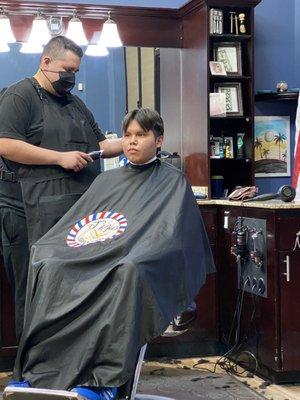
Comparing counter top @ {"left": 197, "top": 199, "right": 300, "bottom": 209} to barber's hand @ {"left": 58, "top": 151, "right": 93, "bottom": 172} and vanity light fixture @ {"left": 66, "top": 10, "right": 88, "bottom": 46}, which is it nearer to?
barber's hand @ {"left": 58, "top": 151, "right": 93, "bottom": 172}

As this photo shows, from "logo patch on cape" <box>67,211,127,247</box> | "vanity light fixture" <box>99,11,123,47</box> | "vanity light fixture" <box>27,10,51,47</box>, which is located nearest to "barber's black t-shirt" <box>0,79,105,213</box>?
"logo patch on cape" <box>67,211,127,247</box>

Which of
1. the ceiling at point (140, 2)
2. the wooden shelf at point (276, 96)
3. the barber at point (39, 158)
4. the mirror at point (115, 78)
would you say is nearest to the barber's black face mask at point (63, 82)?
the barber at point (39, 158)

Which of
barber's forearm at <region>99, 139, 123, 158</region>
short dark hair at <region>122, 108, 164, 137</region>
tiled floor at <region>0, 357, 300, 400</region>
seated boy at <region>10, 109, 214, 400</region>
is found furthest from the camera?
barber's forearm at <region>99, 139, 123, 158</region>

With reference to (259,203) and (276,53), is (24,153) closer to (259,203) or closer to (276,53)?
(259,203)

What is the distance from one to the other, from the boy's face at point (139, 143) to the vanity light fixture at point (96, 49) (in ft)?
5.01

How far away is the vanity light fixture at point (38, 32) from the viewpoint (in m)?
3.90

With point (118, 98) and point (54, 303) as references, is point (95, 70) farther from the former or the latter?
point (54, 303)

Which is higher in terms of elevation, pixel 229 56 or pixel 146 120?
pixel 229 56

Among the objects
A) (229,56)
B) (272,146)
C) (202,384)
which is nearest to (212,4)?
(229,56)

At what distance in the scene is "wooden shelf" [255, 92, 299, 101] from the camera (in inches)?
164

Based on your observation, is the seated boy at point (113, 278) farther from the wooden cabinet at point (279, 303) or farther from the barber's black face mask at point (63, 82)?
the wooden cabinet at point (279, 303)

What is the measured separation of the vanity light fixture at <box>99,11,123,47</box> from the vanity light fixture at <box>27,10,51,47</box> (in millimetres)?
338

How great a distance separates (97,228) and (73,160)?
0.43 metres

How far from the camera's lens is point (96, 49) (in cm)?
403
